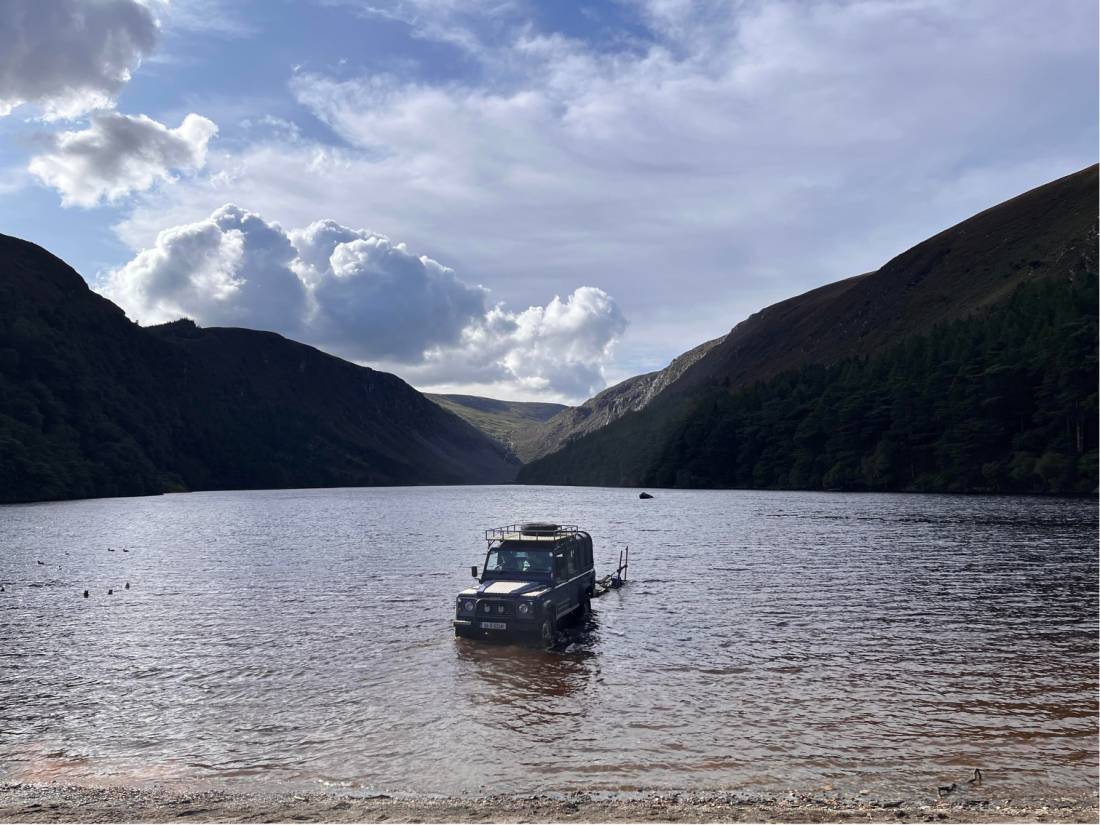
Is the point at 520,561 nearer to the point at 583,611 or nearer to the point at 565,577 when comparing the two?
the point at 565,577

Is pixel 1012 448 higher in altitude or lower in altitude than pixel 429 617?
higher

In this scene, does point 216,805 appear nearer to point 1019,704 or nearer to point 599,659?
point 599,659

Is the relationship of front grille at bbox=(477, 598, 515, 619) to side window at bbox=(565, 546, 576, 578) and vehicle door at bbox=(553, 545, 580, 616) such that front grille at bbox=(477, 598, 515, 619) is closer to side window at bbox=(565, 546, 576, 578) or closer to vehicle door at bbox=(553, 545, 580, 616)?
vehicle door at bbox=(553, 545, 580, 616)

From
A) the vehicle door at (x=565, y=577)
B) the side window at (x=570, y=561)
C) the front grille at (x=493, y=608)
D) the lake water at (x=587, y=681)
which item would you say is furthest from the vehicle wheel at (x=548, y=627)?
the side window at (x=570, y=561)

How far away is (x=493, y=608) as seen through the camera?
29.2 meters

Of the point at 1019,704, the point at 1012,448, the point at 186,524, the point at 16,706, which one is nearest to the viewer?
the point at 1019,704

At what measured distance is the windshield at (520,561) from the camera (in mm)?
31844

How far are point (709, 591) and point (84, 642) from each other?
2909cm

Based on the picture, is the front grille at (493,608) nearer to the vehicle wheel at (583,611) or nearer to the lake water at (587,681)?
the lake water at (587,681)

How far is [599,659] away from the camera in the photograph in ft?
91.5

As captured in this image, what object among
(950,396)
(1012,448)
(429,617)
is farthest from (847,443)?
(429,617)

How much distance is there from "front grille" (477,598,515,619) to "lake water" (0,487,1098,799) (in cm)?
135

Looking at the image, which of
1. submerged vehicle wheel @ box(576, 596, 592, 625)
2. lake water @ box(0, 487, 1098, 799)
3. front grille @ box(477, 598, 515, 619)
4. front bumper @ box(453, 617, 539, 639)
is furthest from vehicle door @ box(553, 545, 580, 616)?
front grille @ box(477, 598, 515, 619)

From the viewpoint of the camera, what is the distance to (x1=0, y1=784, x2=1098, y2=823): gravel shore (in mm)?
14047
